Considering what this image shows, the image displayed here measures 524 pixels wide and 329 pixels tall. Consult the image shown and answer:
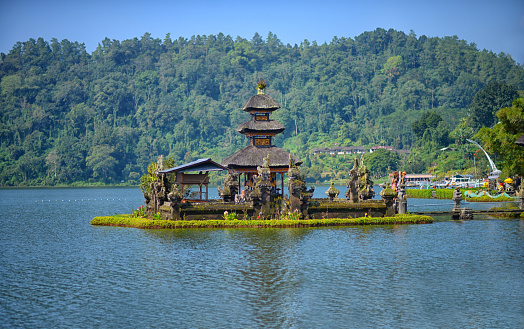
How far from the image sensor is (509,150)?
2552 inches

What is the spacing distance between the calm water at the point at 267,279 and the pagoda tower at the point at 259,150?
1360 cm

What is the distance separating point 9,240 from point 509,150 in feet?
150

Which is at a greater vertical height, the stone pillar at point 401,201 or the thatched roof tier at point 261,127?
the thatched roof tier at point 261,127

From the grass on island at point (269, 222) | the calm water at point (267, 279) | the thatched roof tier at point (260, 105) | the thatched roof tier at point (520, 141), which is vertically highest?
the thatched roof tier at point (260, 105)

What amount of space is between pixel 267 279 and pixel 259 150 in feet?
108

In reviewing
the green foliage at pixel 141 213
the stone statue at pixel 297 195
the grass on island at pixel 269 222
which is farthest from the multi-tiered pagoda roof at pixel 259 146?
the grass on island at pixel 269 222

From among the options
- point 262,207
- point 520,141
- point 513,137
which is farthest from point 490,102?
point 262,207

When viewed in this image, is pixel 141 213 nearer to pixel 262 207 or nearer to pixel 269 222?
pixel 262 207

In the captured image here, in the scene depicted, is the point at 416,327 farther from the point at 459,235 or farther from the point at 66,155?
the point at 66,155

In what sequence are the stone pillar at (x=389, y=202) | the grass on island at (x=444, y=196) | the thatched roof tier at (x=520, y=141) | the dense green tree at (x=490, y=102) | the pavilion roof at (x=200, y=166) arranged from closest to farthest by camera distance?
1. the stone pillar at (x=389, y=202)
2. the pavilion roof at (x=200, y=166)
3. the thatched roof tier at (x=520, y=141)
4. the grass on island at (x=444, y=196)
5. the dense green tree at (x=490, y=102)

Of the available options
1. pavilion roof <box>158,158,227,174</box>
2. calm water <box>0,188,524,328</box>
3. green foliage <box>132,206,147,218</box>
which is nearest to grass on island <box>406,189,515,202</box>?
calm water <box>0,188,524,328</box>

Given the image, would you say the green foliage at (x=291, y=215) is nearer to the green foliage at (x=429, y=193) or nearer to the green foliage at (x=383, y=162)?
the green foliage at (x=429, y=193)

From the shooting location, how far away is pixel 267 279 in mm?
30781

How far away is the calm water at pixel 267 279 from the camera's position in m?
24.6
